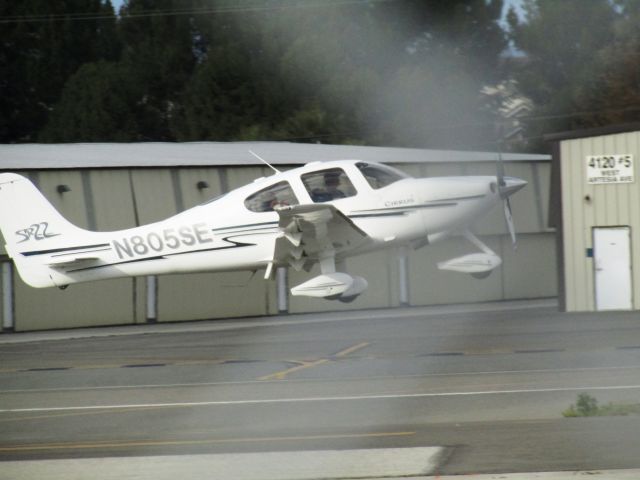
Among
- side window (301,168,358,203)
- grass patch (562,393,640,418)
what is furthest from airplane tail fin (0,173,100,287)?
grass patch (562,393,640,418)

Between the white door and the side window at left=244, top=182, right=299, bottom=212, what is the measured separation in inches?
366

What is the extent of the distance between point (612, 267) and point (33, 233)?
13.6 metres

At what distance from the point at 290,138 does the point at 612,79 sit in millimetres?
15060

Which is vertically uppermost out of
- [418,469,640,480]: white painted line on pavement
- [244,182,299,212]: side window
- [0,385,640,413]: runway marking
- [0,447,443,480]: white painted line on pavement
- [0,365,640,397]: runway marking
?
[244,182,299,212]: side window

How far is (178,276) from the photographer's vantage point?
28.5m

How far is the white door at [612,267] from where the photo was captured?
25734 millimetres

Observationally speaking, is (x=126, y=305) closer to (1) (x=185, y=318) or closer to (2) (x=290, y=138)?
(1) (x=185, y=318)

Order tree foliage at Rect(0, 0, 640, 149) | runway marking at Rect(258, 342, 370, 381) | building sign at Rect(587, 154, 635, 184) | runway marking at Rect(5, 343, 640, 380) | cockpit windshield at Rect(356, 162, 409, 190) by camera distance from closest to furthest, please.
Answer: runway marking at Rect(258, 342, 370, 381) < runway marking at Rect(5, 343, 640, 380) < cockpit windshield at Rect(356, 162, 409, 190) < building sign at Rect(587, 154, 635, 184) < tree foliage at Rect(0, 0, 640, 149)

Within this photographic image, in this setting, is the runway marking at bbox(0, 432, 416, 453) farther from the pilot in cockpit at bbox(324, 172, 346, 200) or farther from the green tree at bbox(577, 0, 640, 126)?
the green tree at bbox(577, 0, 640, 126)

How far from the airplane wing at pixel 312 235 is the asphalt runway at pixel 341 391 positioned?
5.81 ft

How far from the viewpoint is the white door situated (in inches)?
1013

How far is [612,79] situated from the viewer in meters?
45.6

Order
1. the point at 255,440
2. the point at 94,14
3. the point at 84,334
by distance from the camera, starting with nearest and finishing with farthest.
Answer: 1. the point at 255,440
2. the point at 84,334
3. the point at 94,14

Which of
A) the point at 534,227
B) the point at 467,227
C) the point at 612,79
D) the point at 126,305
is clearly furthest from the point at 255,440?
the point at 612,79
